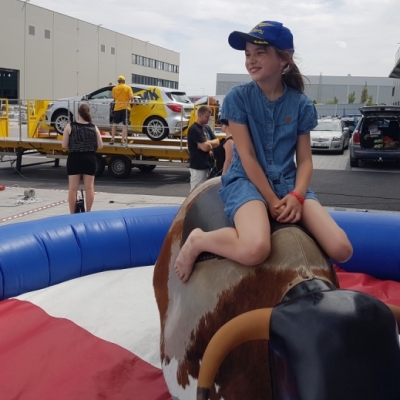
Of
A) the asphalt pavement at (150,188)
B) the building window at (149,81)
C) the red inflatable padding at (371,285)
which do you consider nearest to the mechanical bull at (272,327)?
the red inflatable padding at (371,285)

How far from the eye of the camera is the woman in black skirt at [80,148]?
773cm

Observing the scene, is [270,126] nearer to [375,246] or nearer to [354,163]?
[375,246]

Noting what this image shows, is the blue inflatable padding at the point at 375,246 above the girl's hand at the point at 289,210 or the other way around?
the other way around

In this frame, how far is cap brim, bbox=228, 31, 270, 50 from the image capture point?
9.17 ft

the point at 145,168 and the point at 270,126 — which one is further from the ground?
the point at 270,126

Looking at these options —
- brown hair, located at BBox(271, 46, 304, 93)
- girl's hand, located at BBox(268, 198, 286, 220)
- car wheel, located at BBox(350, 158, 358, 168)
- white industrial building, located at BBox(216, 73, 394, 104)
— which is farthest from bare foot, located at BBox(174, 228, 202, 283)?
white industrial building, located at BBox(216, 73, 394, 104)

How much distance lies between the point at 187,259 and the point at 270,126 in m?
0.82

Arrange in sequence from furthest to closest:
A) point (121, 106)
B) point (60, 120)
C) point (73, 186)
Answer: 1. point (60, 120)
2. point (121, 106)
3. point (73, 186)

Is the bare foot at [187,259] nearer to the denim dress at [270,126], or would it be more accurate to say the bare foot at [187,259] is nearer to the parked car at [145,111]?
the denim dress at [270,126]

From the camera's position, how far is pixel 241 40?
2.86 m

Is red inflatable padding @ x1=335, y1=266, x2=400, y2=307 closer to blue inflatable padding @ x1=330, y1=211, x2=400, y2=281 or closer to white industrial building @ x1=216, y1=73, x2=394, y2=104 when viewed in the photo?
blue inflatable padding @ x1=330, y1=211, x2=400, y2=281

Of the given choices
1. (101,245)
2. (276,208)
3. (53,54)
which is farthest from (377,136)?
(53,54)

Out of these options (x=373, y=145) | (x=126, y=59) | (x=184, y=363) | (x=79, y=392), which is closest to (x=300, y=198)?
(x=184, y=363)

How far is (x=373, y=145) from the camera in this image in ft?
56.7
